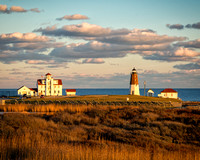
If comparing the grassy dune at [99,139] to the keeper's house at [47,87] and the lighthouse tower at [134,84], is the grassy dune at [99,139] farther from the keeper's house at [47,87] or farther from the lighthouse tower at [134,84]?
the keeper's house at [47,87]

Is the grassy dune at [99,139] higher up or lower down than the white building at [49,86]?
lower down

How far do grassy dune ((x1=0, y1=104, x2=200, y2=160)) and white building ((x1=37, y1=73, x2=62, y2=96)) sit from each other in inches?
Answer: 2520

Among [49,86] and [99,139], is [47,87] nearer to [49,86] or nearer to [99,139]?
[49,86]

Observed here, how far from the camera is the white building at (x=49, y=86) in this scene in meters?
86.1

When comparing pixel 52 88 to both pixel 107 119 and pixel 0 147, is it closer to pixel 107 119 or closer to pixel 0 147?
pixel 107 119

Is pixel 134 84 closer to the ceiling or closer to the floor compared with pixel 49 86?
closer to the ceiling

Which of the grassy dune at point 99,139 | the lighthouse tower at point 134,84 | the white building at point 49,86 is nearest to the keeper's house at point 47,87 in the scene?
the white building at point 49,86

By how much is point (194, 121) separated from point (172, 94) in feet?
226

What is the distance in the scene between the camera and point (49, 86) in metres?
86.6

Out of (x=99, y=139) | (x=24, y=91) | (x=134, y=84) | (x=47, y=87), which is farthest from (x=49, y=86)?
(x=99, y=139)

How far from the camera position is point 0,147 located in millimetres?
10078

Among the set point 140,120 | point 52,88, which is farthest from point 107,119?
point 52,88

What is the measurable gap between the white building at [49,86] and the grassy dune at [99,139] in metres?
64.0

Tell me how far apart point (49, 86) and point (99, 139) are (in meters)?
73.9
